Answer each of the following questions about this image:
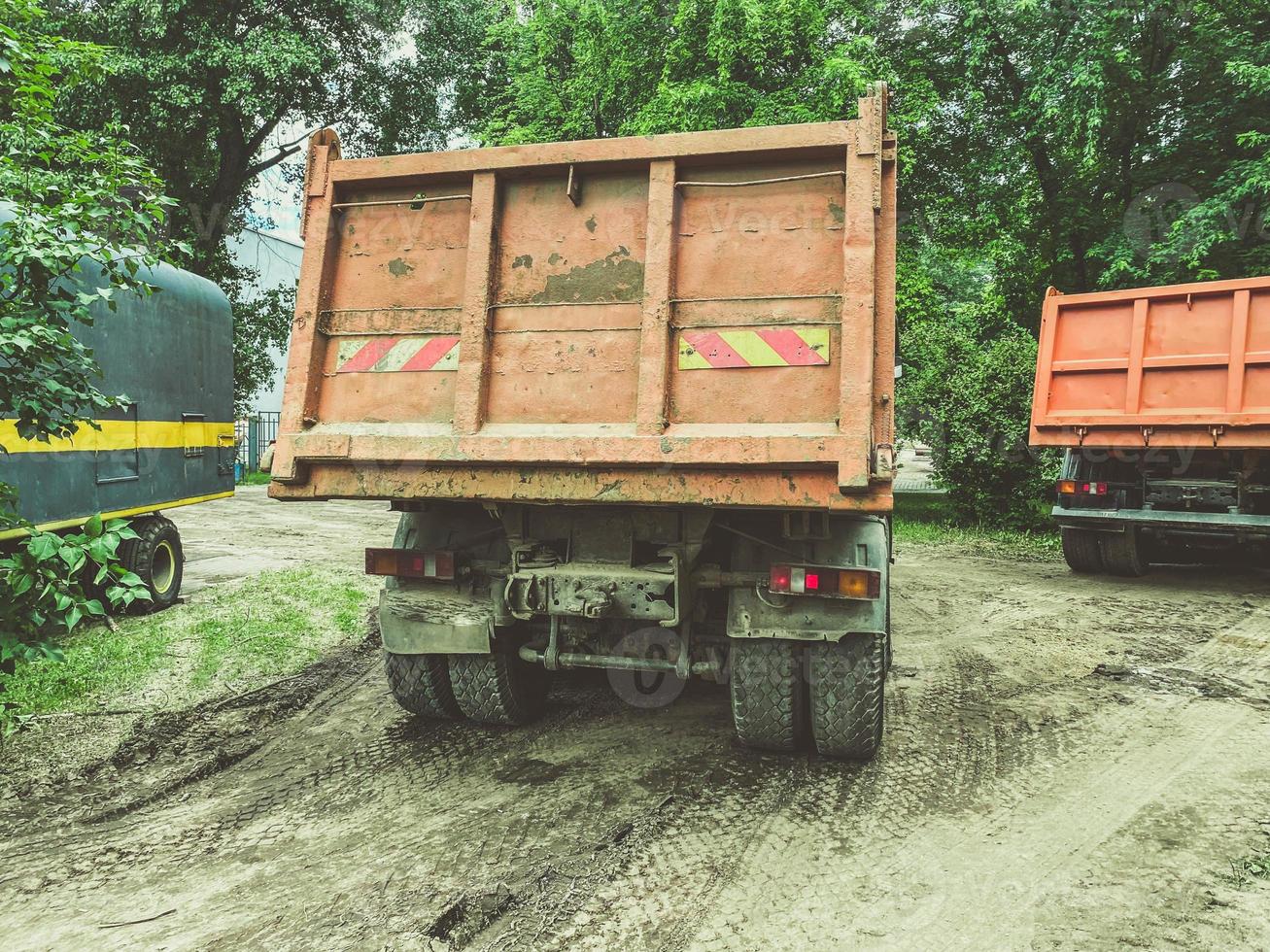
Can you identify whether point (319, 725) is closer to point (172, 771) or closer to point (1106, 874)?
point (172, 771)

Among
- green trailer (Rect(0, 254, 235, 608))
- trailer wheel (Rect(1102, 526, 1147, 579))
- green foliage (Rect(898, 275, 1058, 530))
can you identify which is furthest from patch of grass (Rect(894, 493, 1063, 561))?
green trailer (Rect(0, 254, 235, 608))

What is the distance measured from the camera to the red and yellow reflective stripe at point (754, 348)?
131 inches

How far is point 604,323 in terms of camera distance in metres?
3.56

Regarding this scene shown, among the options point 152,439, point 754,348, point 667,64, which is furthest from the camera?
point 667,64

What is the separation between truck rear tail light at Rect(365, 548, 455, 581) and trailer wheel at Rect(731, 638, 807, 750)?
4.35 ft

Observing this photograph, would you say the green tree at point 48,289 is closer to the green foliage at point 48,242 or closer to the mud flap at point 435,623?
the green foliage at point 48,242

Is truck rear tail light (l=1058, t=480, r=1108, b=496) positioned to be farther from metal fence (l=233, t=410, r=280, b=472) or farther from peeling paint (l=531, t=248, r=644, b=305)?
metal fence (l=233, t=410, r=280, b=472)

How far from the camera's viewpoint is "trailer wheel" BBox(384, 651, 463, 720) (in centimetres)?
423

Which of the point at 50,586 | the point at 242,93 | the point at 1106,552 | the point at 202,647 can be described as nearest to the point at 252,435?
the point at 242,93

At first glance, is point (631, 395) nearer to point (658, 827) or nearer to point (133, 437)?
point (658, 827)

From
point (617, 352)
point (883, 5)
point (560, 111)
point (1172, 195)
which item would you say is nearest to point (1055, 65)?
point (1172, 195)

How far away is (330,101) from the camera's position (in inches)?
663

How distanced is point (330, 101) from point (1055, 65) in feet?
41.3

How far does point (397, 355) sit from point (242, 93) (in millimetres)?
13255
